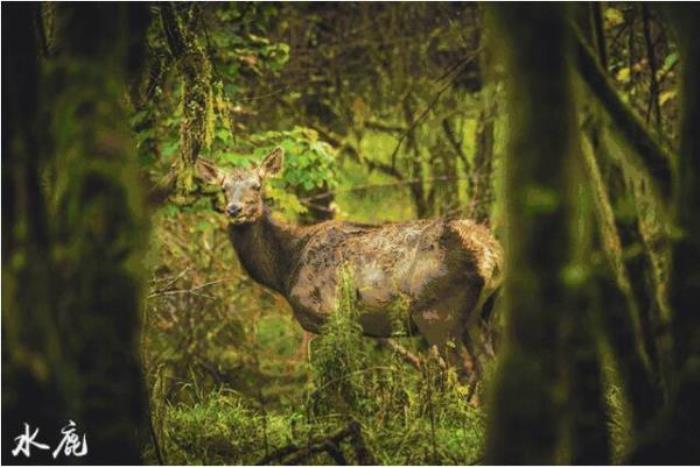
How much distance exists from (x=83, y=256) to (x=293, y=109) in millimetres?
10137

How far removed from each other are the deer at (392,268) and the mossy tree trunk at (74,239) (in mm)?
4369

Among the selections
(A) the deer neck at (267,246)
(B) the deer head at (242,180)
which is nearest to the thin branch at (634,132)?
(B) the deer head at (242,180)

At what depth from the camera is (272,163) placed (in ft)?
40.7

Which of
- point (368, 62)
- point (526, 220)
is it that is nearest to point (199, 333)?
point (368, 62)

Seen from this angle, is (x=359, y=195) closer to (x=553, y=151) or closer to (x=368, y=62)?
(x=368, y=62)

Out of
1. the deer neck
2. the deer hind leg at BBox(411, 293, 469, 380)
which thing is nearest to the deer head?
the deer neck

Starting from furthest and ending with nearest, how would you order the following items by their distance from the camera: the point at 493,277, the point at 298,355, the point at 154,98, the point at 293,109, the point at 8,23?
the point at 293,109, the point at 298,355, the point at 493,277, the point at 154,98, the point at 8,23

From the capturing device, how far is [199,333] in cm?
1548

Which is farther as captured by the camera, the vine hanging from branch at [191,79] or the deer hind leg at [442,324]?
the deer hind leg at [442,324]

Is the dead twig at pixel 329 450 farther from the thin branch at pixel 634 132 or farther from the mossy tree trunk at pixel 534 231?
the thin branch at pixel 634 132

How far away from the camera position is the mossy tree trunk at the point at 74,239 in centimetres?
664

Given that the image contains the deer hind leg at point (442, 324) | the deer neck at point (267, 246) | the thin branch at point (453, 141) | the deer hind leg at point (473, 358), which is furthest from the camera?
the thin branch at point (453, 141)

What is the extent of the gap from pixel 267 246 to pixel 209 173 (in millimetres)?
1181

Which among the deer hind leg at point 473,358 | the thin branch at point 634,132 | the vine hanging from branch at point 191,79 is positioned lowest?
the deer hind leg at point 473,358
